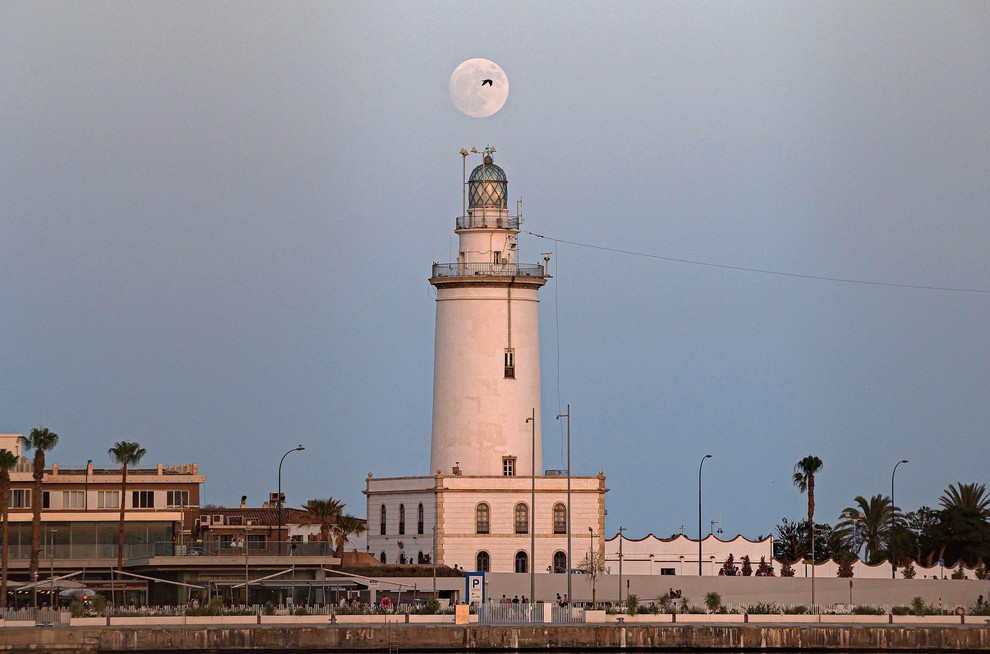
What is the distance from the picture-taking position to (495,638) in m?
59.6

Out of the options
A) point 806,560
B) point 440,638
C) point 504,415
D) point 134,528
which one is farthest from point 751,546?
point 440,638

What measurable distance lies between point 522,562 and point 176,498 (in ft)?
54.4

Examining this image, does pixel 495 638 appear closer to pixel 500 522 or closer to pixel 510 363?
pixel 500 522

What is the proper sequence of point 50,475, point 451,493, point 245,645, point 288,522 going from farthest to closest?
point 288,522 < point 50,475 < point 451,493 < point 245,645

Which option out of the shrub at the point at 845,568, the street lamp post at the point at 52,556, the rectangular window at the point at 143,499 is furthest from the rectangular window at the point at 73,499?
the shrub at the point at 845,568

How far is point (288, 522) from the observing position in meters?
103

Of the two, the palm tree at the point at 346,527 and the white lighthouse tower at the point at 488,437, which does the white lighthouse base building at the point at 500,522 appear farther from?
the palm tree at the point at 346,527

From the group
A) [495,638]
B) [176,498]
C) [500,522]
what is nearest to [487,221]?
[500,522]

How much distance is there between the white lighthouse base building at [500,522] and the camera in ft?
263

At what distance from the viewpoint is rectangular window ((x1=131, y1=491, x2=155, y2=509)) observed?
284ft

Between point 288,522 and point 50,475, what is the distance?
18.4m

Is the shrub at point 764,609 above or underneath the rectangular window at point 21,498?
underneath

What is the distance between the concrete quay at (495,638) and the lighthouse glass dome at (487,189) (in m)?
26.4

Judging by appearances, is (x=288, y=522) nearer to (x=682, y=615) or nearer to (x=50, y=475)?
(x=50, y=475)
